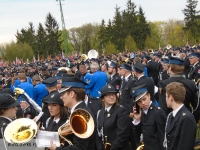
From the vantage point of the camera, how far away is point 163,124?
16.1ft

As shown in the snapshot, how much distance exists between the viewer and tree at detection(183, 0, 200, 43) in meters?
58.1

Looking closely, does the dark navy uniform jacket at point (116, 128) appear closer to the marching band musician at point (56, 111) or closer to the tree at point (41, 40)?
the marching band musician at point (56, 111)

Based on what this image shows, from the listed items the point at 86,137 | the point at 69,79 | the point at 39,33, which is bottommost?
the point at 86,137

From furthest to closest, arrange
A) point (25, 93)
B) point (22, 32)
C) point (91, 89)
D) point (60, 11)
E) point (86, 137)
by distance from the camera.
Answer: point (22, 32) < point (60, 11) < point (91, 89) < point (25, 93) < point (86, 137)

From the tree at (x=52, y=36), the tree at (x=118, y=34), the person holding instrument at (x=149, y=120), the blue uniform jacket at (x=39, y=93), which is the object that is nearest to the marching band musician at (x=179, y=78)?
the person holding instrument at (x=149, y=120)

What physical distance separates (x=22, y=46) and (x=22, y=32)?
1354 cm

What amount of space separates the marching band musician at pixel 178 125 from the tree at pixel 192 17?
56227mm

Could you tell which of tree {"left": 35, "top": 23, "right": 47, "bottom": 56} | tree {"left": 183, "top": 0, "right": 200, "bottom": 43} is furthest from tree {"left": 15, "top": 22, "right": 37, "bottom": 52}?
tree {"left": 183, "top": 0, "right": 200, "bottom": 43}

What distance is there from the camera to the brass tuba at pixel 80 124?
3.72 metres

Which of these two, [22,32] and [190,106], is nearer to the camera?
[190,106]

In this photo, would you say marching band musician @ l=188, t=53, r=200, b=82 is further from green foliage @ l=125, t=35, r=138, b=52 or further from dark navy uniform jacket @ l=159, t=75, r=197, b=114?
green foliage @ l=125, t=35, r=138, b=52

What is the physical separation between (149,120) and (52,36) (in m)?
63.6

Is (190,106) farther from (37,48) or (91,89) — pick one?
(37,48)

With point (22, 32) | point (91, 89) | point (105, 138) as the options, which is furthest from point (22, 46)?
point (105, 138)
